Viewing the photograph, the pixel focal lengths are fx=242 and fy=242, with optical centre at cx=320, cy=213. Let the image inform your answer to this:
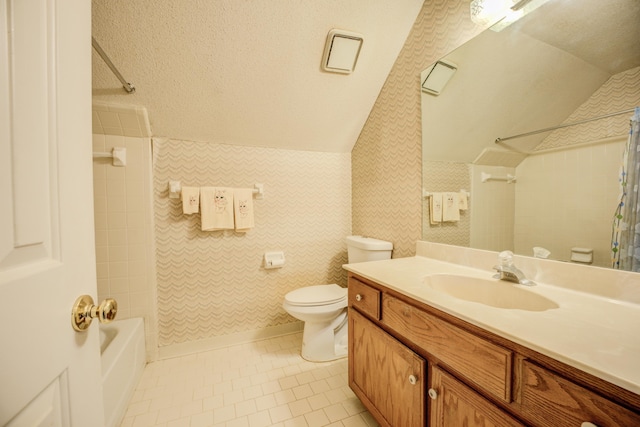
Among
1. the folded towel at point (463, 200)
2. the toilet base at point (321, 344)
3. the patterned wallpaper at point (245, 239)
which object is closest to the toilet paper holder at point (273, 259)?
the patterned wallpaper at point (245, 239)

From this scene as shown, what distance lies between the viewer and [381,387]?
1051 mm

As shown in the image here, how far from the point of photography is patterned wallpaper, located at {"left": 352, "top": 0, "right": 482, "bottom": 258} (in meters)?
1.31

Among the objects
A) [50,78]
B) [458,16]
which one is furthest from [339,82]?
[50,78]

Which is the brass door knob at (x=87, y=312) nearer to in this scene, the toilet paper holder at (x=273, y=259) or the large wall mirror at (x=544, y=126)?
the large wall mirror at (x=544, y=126)

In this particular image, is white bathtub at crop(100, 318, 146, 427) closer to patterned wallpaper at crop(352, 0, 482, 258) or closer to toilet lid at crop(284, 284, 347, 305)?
toilet lid at crop(284, 284, 347, 305)

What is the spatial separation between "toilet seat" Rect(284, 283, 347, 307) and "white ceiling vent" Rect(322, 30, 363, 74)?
5.08 ft

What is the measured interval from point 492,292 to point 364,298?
1.75 ft

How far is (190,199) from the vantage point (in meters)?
1.75

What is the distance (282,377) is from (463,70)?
2079 mm

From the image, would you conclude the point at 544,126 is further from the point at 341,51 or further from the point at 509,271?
the point at 341,51

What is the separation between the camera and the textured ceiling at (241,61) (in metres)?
1.27

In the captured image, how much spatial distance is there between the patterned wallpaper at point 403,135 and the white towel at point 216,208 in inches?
43.8

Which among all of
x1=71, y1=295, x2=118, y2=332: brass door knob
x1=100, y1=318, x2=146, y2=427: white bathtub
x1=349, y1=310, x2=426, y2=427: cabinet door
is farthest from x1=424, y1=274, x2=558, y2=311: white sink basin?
x1=100, y1=318, x2=146, y2=427: white bathtub

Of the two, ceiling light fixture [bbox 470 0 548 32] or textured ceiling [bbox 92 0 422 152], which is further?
textured ceiling [bbox 92 0 422 152]
